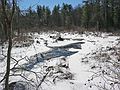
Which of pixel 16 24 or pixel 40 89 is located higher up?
pixel 16 24

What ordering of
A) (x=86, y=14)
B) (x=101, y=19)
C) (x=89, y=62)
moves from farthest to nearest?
(x=86, y=14) → (x=101, y=19) → (x=89, y=62)

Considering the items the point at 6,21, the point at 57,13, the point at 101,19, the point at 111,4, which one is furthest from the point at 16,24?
the point at 57,13

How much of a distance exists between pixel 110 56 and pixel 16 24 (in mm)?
8057

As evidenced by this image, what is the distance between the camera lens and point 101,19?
173 ft

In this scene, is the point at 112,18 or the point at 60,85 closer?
the point at 60,85

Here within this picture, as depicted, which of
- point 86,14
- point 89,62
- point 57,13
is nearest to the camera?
point 89,62

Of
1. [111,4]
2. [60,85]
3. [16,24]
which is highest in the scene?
[111,4]

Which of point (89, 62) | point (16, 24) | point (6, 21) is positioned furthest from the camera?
point (89, 62)

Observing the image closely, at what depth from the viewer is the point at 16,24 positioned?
6.16 meters

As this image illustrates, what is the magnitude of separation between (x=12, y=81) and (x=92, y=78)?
3.11 metres

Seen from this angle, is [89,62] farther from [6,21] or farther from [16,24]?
[6,21]

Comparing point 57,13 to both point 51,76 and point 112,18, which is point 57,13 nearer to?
point 112,18

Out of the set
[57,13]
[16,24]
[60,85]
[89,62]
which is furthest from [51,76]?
[57,13]

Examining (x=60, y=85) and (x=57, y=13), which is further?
(x=57, y=13)
